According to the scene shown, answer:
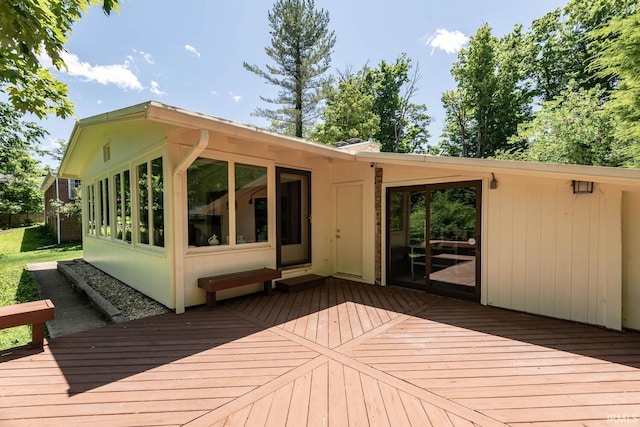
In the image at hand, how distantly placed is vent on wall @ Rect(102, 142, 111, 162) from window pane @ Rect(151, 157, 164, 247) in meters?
2.71

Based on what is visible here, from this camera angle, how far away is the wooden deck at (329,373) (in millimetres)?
1948

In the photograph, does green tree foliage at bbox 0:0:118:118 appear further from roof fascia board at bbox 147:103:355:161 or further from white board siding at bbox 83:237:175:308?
white board siding at bbox 83:237:175:308

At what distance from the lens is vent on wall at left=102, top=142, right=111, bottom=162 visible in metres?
6.26

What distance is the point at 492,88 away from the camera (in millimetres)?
16594

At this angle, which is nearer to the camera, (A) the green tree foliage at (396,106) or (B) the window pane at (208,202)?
(B) the window pane at (208,202)

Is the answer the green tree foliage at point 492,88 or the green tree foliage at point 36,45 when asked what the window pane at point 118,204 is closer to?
the green tree foliage at point 36,45

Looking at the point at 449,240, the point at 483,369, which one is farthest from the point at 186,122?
the point at 449,240

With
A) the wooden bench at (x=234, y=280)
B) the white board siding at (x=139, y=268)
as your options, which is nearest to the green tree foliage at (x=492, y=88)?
the wooden bench at (x=234, y=280)

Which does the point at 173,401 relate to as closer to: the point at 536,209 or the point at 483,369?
the point at 483,369

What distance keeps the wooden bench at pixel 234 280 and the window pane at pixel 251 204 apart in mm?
584

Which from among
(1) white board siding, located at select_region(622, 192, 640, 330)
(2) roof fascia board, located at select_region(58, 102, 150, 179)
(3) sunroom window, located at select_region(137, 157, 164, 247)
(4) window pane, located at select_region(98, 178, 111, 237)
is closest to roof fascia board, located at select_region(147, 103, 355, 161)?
(2) roof fascia board, located at select_region(58, 102, 150, 179)

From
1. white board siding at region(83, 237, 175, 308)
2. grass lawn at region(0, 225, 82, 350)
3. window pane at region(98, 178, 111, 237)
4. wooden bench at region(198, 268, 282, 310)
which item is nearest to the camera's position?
grass lawn at region(0, 225, 82, 350)

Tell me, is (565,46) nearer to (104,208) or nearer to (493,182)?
(493,182)

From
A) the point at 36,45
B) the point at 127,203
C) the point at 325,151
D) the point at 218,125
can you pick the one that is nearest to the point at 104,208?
the point at 127,203
